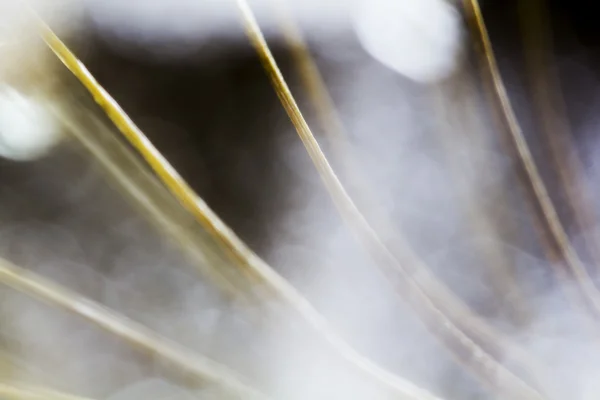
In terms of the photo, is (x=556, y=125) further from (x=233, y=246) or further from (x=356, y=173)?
(x=233, y=246)

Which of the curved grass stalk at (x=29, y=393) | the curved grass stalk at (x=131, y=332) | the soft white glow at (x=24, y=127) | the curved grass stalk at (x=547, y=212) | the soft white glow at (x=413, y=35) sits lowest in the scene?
the curved grass stalk at (x=29, y=393)

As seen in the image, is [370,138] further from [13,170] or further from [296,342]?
[13,170]

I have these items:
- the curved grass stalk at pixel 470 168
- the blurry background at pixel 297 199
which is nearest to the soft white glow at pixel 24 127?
the blurry background at pixel 297 199

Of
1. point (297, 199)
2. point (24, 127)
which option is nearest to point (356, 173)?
point (297, 199)

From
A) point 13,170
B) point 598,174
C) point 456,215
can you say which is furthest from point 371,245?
point 13,170

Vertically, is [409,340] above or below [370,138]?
below

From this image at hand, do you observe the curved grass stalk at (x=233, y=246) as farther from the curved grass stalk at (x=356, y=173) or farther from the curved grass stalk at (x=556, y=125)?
the curved grass stalk at (x=556, y=125)
